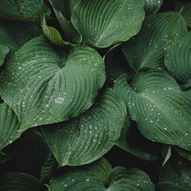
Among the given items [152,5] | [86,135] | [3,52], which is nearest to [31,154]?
[86,135]

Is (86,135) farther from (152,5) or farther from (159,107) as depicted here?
(152,5)

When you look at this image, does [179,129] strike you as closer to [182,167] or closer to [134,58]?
[182,167]

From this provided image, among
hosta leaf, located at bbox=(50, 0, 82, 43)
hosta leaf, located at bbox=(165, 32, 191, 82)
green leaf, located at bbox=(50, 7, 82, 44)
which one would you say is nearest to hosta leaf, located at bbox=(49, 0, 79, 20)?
hosta leaf, located at bbox=(50, 0, 82, 43)

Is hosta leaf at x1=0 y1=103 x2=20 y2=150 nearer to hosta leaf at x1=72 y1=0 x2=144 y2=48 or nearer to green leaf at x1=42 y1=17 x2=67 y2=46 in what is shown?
green leaf at x1=42 y1=17 x2=67 y2=46

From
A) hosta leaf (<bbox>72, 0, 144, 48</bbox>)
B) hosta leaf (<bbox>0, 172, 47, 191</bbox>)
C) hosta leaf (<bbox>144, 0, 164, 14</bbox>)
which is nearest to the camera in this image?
hosta leaf (<bbox>0, 172, 47, 191</bbox>)

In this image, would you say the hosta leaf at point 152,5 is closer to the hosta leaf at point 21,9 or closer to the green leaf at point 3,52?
the hosta leaf at point 21,9

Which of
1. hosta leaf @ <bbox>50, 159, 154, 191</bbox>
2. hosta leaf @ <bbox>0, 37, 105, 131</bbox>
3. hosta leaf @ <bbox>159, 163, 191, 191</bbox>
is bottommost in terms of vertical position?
hosta leaf @ <bbox>159, 163, 191, 191</bbox>

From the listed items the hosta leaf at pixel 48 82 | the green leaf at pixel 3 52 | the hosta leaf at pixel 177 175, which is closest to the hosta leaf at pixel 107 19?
the hosta leaf at pixel 48 82
